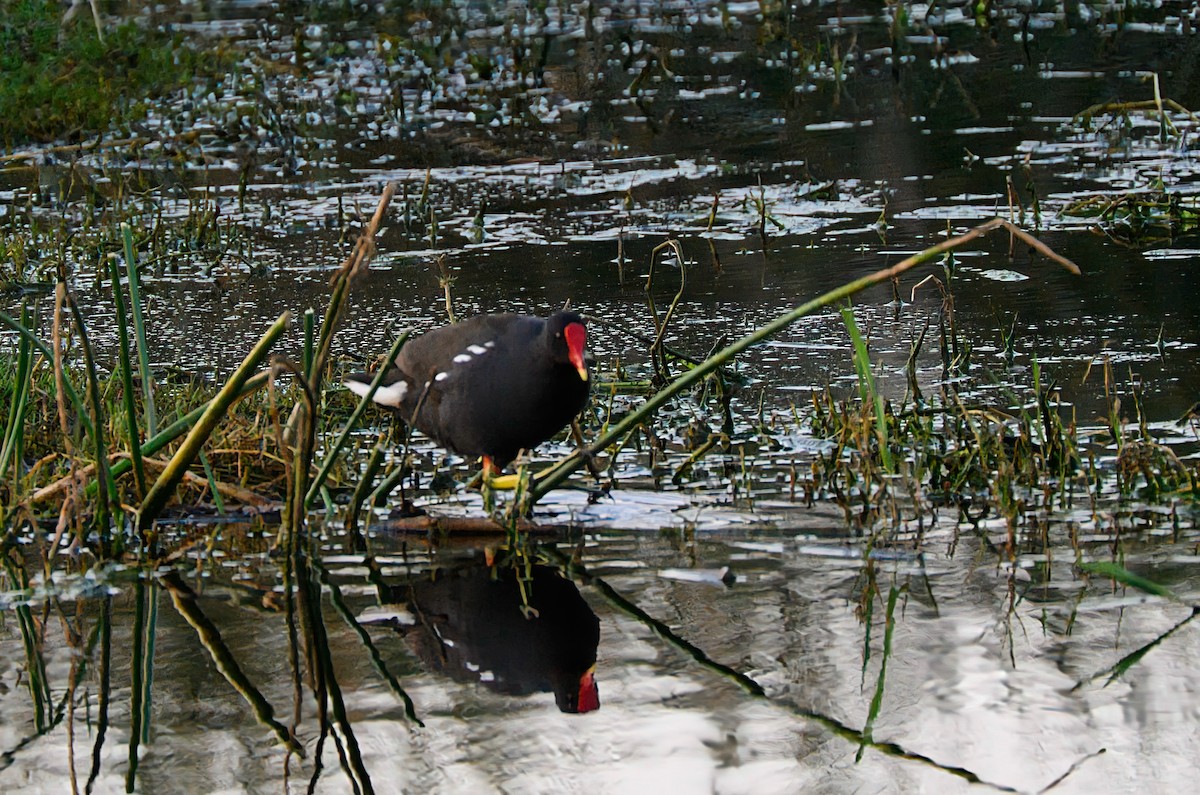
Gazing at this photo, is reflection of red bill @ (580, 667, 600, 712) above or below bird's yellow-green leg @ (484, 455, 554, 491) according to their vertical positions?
below

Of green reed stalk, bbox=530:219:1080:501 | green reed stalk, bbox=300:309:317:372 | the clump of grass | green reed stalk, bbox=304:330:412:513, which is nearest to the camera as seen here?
green reed stalk, bbox=530:219:1080:501

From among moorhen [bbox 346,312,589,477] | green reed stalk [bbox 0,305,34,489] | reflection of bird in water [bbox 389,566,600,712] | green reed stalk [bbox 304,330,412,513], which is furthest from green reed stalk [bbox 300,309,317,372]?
green reed stalk [bbox 0,305,34,489]

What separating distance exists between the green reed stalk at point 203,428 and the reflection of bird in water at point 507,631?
72cm

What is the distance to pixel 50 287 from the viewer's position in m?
9.42

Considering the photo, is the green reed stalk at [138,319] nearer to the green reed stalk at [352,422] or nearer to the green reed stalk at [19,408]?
the green reed stalk at [19,408]

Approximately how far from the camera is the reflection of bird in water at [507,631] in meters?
4.55

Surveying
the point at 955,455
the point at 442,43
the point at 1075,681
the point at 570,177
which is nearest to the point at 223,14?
the point at 442,43

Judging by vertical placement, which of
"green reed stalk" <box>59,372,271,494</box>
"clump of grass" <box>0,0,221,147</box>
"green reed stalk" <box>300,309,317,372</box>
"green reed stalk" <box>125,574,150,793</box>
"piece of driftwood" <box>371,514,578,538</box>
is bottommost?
"green reed stalk" <box>125,574,150,793</box>

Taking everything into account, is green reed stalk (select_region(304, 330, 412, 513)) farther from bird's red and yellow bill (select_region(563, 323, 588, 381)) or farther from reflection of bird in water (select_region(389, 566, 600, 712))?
bird's red and yellow bill (select_region(563, 323, 588, 381))

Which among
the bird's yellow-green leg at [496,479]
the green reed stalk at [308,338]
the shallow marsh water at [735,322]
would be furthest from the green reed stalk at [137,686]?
the bird's yellow-green leg at [496,479]

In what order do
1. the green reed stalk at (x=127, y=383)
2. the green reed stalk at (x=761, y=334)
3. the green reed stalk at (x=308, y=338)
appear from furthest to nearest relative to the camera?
1. the green reed stalk at (x=127, y=383)
2. the green reed stalk at (x=308, y=338)
3. the green reed stalk at (x=761, y=334)

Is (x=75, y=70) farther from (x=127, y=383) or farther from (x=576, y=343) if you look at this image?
(x=576, y=343)

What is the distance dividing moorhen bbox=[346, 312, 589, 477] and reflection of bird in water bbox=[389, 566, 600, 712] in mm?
544

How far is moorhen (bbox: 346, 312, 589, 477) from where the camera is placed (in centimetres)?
557
